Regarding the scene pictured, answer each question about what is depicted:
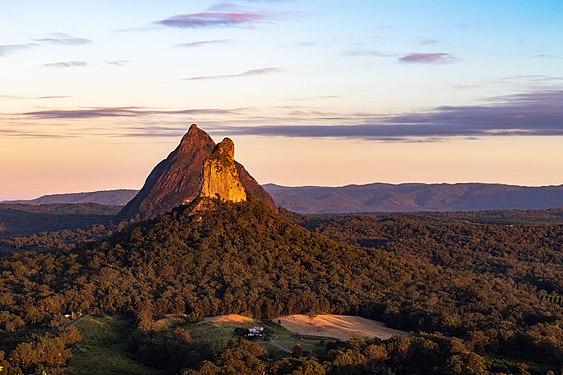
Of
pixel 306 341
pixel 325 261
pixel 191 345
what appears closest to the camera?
pixel 191 345

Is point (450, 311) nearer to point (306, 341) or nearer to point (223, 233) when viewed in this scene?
point (306, 341)

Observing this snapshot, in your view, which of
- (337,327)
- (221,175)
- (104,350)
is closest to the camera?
(104,350)

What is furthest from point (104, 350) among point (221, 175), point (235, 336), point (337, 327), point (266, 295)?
point (221, 175)

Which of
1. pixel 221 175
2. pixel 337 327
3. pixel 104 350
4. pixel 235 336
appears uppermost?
pixel 221 175

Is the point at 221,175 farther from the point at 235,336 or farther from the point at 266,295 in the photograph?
the point at 235,336

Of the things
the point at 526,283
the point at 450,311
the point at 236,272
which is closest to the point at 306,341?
the point at 450,311

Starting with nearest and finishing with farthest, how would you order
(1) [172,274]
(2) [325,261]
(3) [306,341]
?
1. (3) [306,341]
2. (1) [172,274]
3. (2) [325,261]

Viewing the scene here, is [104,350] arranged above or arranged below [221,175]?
below
